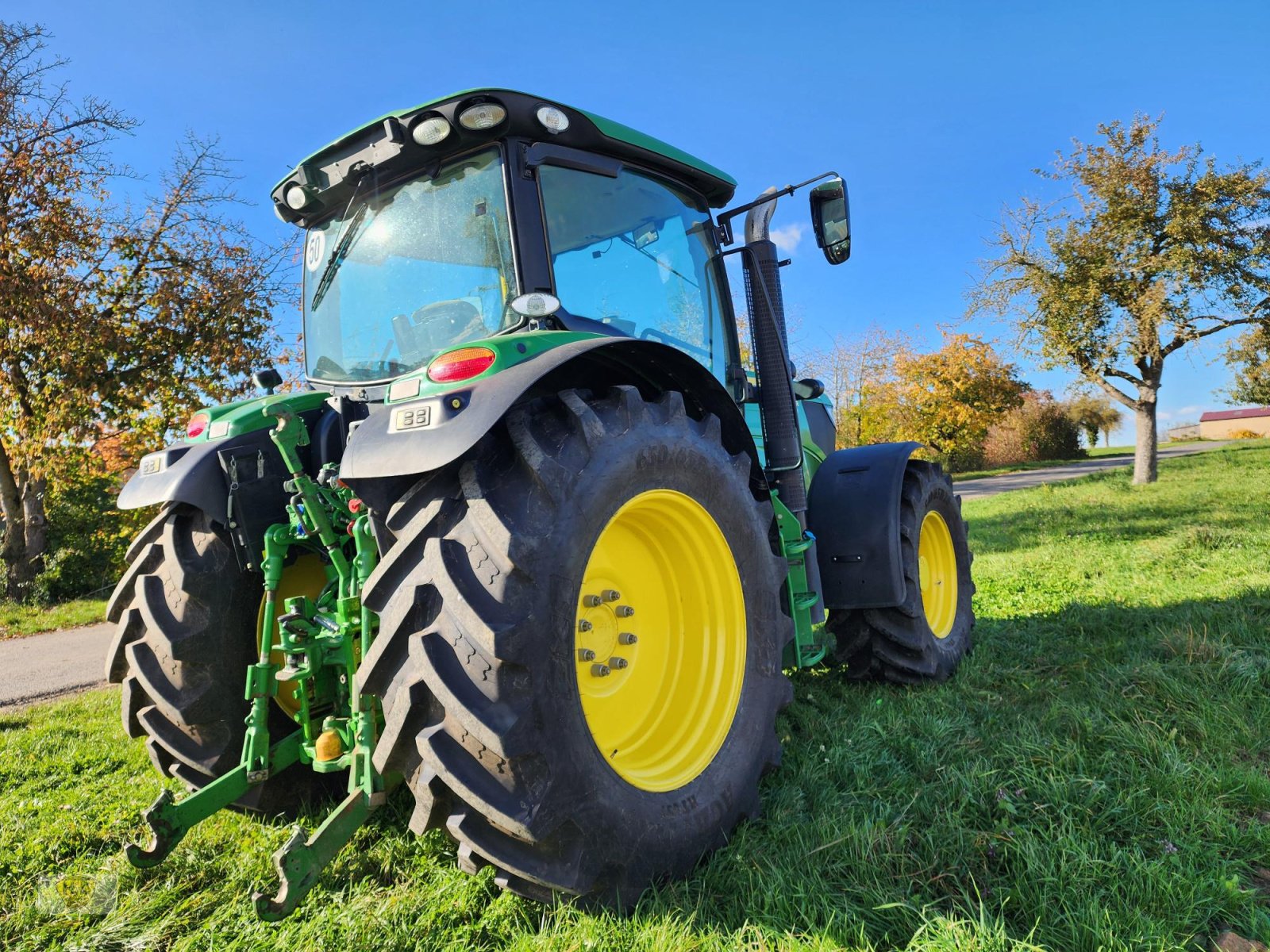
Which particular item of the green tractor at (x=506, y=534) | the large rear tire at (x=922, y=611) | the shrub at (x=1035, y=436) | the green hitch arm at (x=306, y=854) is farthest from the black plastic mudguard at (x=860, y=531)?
the shrub at (x=1035, y=436)

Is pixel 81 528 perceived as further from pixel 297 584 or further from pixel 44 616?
pixel 297 584

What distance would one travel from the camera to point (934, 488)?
417 centimetres

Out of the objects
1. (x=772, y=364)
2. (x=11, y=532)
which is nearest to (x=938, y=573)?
(x=772, y=364)

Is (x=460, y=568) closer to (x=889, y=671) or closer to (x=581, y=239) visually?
(x=581, y=239)

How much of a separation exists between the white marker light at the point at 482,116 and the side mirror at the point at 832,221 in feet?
4.89

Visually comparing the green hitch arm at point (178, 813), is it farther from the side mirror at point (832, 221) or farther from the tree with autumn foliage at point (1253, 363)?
the tree with autumn foliage at point (1253, 363)

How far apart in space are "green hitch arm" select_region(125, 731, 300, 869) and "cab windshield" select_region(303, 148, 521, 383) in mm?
1420

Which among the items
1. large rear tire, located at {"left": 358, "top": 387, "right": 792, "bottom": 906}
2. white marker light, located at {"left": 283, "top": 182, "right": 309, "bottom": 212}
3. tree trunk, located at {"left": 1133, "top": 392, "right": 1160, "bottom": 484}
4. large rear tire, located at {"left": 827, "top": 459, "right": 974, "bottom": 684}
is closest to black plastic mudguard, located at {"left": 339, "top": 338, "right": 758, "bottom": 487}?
large rear tire, located at {"left": 358, "top": 387, "right": 792, "bottom": 906}

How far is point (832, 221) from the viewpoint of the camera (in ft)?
10.8

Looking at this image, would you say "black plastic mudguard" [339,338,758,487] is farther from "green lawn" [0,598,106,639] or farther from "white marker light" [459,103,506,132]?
"green lawn" [0,598,106,639]

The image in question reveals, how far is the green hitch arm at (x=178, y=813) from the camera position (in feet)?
6.83

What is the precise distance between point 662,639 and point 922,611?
5.64 feet

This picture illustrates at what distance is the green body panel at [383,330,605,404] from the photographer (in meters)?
1.96

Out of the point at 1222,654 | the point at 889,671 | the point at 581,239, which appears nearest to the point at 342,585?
the point at 581,239
